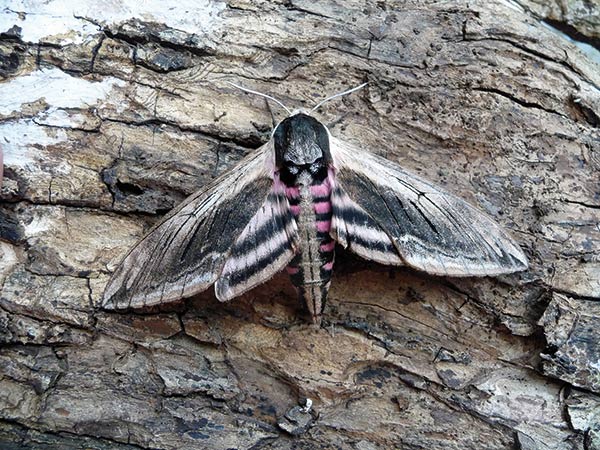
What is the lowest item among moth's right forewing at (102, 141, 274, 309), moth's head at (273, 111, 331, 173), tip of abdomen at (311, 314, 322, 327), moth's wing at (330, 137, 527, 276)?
tip of abdomen at (311, 314, 322, 327)

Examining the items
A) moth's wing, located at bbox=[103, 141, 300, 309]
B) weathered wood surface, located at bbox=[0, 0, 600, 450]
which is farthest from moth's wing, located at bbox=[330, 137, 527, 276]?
moth's wing, located at bbox=[103, 141, 300, 309]

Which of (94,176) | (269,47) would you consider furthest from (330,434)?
(269,47)

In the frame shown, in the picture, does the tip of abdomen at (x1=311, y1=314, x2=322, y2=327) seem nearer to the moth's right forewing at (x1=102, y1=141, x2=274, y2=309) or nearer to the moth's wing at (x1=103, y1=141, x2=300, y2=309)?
the moth's wing at (x1=103, y1=141, x2=300, y2=309)

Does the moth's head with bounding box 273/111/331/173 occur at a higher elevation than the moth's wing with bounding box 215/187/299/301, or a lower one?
higher

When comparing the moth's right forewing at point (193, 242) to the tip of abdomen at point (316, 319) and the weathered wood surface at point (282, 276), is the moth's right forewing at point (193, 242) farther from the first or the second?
the tip of abdomen at point (316, 319)

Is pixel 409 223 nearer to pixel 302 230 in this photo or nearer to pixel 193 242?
pixel 302 230

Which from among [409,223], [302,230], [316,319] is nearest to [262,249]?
[302,230]

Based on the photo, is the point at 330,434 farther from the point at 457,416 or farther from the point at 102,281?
the point at 102,281
